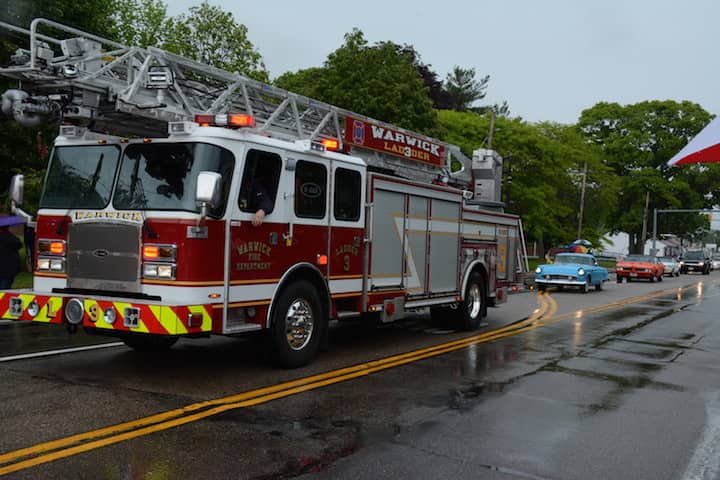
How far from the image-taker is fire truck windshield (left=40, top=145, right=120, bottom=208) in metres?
7.52

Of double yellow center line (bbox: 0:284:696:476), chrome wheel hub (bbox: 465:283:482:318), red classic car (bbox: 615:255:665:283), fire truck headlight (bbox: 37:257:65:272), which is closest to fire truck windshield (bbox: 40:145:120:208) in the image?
fire truck headlight (bbox: 37:257:65:272)

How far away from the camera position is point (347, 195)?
9078 mm

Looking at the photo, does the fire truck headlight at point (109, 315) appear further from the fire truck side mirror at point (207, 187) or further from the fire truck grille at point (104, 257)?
the fire truck side mirror at point (207, 187)

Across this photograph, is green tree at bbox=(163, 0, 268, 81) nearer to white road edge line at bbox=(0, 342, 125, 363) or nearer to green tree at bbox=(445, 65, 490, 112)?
white road edge line at bbox=(0, 342, 125, 363)

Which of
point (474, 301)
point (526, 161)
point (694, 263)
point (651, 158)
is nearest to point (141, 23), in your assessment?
point (526, 161)

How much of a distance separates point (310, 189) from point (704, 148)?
6325 mm

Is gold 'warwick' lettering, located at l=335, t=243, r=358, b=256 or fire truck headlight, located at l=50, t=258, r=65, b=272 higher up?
gold 'warwick' lettering, located at l=335, t=243, r=358, b=256

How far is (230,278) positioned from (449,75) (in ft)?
230

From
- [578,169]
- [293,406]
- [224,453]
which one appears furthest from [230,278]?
[578,169]

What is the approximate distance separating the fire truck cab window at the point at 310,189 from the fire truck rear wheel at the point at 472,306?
4525 millimetres

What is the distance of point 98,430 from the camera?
545 centimetres

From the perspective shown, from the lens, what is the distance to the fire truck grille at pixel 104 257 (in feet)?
23.2

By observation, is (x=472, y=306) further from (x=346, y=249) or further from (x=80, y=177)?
(x=80, y=177)

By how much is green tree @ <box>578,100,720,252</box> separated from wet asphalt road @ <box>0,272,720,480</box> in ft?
183
